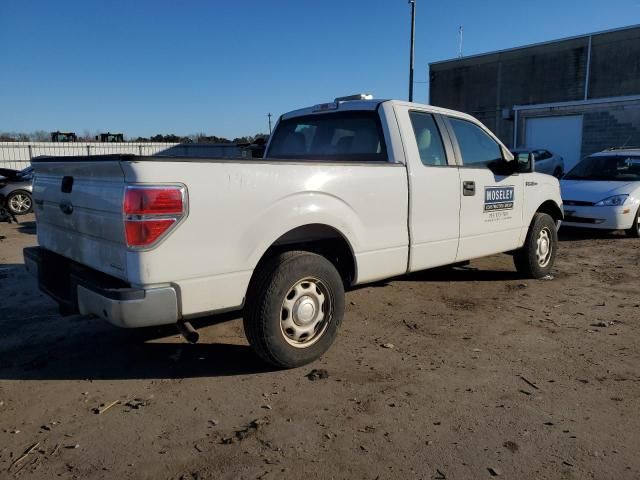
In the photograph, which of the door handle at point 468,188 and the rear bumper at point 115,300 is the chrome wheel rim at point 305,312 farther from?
the door handle at point 468,188

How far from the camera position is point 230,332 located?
4535mm

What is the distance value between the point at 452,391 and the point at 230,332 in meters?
1.98

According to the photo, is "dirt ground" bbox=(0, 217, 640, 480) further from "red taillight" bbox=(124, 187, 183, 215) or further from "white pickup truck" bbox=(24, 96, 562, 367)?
"red taillight" bbox=(124, 187, 183, 215)

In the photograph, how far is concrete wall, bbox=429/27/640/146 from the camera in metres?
29.6

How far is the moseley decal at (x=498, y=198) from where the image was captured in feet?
17.5

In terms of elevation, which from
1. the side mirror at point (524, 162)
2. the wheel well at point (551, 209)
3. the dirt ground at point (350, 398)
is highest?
the side mirror at point (524, 162)

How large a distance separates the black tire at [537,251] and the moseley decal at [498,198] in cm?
69

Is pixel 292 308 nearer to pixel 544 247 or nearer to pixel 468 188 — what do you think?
pixel 468 188

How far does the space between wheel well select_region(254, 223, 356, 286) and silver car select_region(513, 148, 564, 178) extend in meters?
18.3

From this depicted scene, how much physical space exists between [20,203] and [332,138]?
11.5 meters

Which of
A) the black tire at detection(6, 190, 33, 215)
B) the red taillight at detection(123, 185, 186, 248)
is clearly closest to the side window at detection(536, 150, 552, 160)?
the black tire at detection(6, 190, 33, 215)

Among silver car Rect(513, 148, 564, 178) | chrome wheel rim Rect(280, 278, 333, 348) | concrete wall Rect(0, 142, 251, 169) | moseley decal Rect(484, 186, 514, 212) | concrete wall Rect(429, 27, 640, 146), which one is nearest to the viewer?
chrome wheel rim Rect(280, 278, 333, 348)

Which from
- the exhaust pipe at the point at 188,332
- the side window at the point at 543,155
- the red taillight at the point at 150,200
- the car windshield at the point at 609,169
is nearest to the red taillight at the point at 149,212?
the red taillight at the point at 150,200

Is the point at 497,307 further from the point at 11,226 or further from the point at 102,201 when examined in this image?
the point at 11,226
